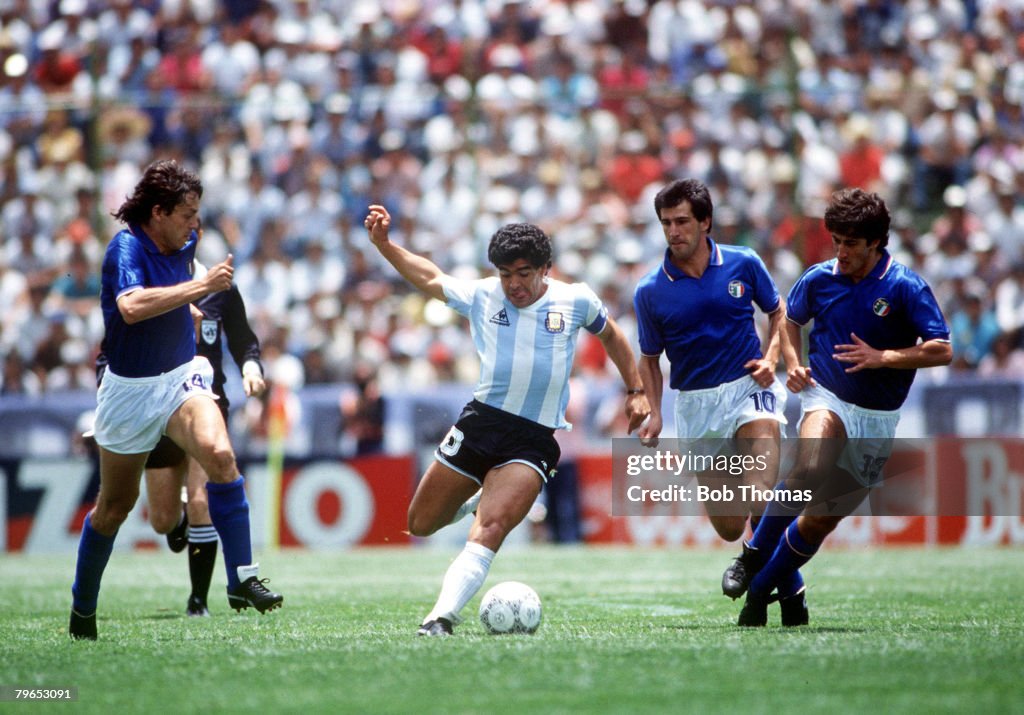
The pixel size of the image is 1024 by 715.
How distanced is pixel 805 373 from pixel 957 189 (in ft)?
35.6

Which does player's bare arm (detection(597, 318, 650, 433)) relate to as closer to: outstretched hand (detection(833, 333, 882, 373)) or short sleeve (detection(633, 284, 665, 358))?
short sleeve (detection(633, 284, 665, 358))

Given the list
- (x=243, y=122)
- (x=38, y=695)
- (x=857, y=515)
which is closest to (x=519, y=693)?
(x=38, y=695)

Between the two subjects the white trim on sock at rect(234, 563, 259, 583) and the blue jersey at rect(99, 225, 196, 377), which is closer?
the blue jersey at rect(99, 225, 196, 377)

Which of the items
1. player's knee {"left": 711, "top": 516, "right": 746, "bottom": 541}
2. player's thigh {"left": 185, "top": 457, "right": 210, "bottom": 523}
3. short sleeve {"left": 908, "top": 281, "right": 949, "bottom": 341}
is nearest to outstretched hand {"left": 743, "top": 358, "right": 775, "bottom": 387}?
player's knee {"left": 711, "top": 516, "right": 746, "bottom": 541}

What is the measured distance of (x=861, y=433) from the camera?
8117 millimetres

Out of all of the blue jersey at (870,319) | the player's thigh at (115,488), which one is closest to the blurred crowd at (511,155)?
the blue jersey at (870,319)

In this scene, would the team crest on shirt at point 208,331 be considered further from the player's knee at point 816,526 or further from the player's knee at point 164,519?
the player's knee at point 816,526

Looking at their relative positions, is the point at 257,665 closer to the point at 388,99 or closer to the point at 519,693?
the point at 519,693

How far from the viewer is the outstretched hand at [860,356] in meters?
7.72

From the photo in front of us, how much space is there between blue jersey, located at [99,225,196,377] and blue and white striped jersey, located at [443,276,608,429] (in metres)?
1.46

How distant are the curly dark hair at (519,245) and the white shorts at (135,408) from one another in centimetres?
180

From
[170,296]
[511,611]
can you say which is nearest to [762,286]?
[511,611]

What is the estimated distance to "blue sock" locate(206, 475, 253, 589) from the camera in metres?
8.12

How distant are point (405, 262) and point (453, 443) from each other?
3.40 feet
